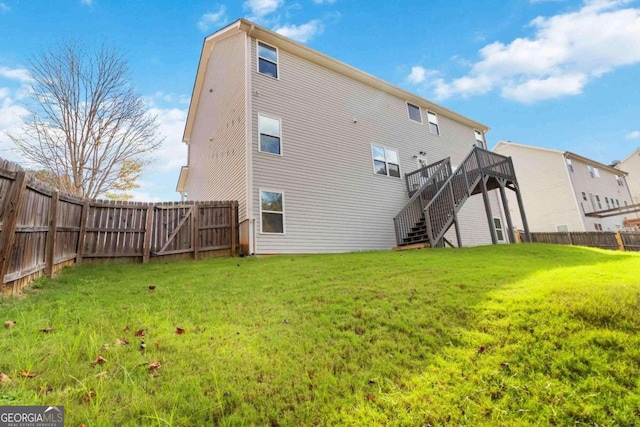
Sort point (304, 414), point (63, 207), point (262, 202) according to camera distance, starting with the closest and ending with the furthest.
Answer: point (304, 414)
point (63, 207)
point (262, 202)

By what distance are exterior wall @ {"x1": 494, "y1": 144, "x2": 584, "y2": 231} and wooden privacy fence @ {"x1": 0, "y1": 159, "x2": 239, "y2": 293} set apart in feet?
79.2

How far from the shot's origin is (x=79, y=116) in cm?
1478

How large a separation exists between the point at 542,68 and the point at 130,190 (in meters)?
27.0

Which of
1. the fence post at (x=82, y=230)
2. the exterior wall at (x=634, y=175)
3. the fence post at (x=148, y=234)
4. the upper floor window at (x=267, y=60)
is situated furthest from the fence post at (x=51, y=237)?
the exterior wall at (x=634, y=175)

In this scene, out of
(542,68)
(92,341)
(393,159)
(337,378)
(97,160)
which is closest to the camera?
(337,378)

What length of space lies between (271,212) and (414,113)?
10.0 metres

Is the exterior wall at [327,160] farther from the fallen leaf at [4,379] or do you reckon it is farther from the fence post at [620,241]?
the fence post at [620,241]

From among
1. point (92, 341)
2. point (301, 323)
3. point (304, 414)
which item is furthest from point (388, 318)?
point (92, 341)

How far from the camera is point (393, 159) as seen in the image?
13.5 meters

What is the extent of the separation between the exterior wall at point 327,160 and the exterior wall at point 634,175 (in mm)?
33599

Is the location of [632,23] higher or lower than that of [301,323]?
higher

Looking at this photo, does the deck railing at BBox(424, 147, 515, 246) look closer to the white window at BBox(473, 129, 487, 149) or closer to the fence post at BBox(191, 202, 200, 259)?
the white window at BBox(473, 129, 487, 149)

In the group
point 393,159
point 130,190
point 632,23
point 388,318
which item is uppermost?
point 632,23

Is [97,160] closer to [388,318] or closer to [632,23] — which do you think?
[388,318]
